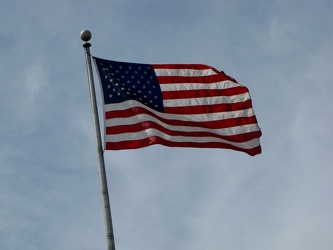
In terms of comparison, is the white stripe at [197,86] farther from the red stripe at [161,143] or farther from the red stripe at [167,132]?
the red stripe at [161,143]

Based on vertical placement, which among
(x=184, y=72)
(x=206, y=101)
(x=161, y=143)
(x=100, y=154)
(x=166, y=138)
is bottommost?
(x=100, y=154)

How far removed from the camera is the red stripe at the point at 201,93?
20728 mm

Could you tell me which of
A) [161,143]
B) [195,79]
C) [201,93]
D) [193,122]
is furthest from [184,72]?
[161,143]

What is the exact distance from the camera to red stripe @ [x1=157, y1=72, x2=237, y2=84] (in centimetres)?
2106

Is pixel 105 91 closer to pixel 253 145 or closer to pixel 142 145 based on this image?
pixel 142 145

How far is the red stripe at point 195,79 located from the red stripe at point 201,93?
16.6 inches

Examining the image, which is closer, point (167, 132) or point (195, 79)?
point (167, 132)

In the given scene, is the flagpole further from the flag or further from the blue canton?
the blue canton

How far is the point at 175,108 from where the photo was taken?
20.5 meters

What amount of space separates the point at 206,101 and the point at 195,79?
107cm

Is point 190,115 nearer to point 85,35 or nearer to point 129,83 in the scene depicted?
point 129,83

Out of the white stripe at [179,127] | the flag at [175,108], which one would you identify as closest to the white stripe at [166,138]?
the flag at [175,108]

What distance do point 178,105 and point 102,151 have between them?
14.9 feet

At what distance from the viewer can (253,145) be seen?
20.6m
